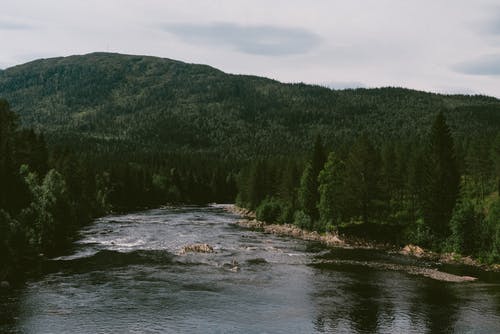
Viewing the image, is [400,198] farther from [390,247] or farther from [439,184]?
[439,184]

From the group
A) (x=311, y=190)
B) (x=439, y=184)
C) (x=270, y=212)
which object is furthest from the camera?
(x=270, y=212)

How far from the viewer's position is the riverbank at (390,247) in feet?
209

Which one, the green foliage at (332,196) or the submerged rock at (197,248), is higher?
the green foliage at (332,196)

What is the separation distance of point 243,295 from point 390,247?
39046 millimetres

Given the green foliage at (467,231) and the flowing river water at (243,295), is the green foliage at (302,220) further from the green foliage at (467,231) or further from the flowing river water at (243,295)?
the green foliage at (467,231)

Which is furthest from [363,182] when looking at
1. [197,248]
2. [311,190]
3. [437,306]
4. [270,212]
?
[437,306]

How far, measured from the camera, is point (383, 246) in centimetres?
8588

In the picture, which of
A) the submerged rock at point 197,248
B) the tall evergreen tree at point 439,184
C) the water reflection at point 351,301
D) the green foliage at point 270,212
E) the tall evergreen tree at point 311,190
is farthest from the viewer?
the green foliage at point 270,212

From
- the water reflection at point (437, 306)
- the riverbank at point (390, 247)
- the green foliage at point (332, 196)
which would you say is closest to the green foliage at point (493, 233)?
the riverbank at point (390, 247)

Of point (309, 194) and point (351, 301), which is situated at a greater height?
point (309, 194)

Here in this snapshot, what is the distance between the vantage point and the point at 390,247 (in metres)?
84.8

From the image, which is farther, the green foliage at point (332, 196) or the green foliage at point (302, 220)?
the green foliage at point (302, 220)

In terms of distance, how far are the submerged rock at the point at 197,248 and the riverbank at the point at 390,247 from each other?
66.4ft

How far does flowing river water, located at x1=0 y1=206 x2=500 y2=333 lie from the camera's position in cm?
4362
